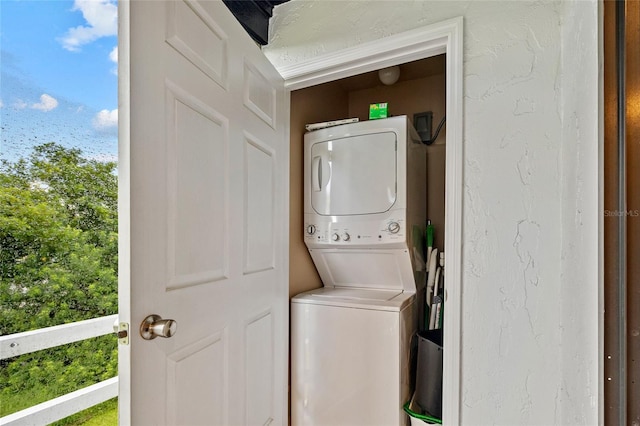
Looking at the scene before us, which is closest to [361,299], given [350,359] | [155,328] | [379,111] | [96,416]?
[350,359]

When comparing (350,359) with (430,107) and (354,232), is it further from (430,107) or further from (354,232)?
(430,107)

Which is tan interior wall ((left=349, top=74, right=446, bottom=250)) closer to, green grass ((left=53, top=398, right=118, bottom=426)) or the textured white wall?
the textured white wall

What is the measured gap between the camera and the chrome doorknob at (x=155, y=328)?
0.85 m

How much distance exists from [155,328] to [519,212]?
1.16m

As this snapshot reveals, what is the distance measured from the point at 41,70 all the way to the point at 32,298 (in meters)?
0.93

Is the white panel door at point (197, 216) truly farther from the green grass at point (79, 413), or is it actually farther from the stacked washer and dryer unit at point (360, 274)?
the green grass at point (79, 413)

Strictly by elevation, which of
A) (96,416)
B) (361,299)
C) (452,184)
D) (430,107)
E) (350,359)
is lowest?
(96,416)

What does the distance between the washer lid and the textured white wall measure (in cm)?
60

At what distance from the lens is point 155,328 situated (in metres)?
0.86

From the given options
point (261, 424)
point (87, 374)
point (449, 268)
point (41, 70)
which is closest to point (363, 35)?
point (449, 268)

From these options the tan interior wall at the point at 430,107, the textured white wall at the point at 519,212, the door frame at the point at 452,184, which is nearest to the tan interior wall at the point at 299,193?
the tan interior wall at the point at 430,107

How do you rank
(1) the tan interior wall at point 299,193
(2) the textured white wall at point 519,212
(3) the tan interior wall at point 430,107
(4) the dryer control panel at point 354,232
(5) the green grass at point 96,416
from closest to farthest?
(2) the textured white wall at point 519,212 → (5) the green grass at point 96,416 → (4) the dryer control panel at point 354,232 → (1) the tan interior wall at point 299,193 → (3) the tan interior wall at point 430,107

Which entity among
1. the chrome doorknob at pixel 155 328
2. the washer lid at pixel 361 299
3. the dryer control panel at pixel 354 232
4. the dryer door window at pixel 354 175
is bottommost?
the washer lid at pixel 361 299

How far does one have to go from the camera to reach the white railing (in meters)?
1.37
